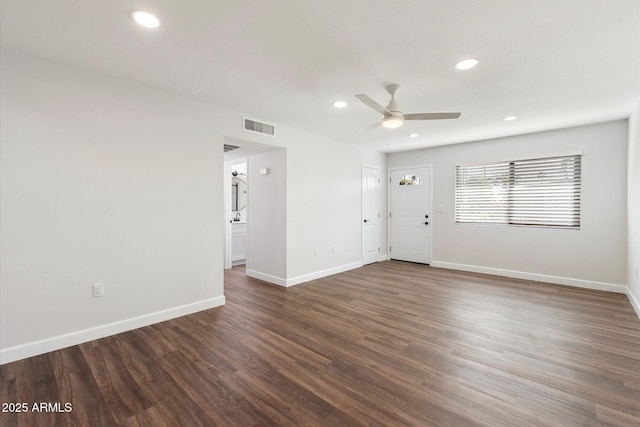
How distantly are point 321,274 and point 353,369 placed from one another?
2.97 metres

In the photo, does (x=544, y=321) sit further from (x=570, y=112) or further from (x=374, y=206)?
(x=374, y=206)

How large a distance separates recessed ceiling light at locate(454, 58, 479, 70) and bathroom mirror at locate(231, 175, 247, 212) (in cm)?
528

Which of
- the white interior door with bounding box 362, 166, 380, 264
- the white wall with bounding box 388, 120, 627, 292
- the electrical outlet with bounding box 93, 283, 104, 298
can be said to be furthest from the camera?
the white interior door with bounding box 362, 166, 380, 264

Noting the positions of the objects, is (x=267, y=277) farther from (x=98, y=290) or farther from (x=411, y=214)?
(x=411, y=214)

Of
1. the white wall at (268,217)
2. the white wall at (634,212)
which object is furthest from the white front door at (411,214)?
the white wall at (268,217)

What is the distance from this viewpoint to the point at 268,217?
16.6ft

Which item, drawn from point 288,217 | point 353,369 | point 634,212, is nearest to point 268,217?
point 288,217

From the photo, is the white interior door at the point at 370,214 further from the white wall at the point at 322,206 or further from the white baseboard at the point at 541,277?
the white baseboard at the point at 541,277

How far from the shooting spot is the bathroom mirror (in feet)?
22.3

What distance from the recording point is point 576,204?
477 centimetres

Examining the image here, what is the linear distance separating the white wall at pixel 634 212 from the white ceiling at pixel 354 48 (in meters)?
0.44

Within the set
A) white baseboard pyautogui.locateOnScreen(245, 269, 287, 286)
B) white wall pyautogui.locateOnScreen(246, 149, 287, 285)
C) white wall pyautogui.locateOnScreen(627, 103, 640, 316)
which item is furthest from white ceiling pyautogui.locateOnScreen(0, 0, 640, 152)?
white baseboard pyautogui.locateOnScreen(245, 269, 287, 286)

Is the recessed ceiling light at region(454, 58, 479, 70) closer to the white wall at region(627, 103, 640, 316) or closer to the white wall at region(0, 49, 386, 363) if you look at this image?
the white wall at region(627, 103, 640, 316)

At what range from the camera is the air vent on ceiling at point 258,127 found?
4086 mm
